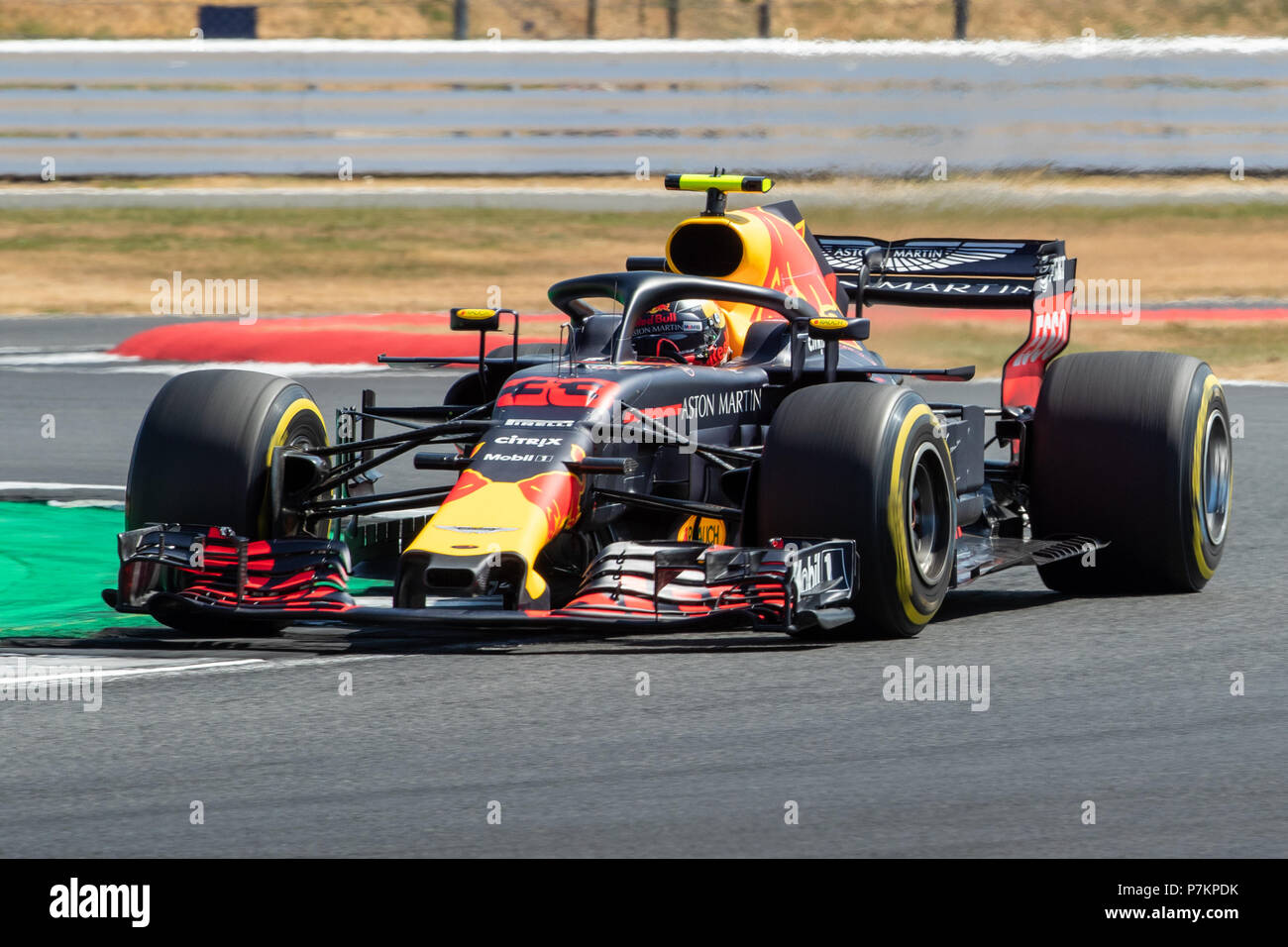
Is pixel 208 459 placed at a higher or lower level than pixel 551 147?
lower

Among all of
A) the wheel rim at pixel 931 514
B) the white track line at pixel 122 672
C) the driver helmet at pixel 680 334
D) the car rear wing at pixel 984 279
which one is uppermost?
the car rear wing at pixel 984 279

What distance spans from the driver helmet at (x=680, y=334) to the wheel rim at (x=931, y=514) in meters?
1.20

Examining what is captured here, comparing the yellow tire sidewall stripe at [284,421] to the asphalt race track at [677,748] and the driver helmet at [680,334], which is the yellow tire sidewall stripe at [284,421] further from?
the driver helmet at [680,334]

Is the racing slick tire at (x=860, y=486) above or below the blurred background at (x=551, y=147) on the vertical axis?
below

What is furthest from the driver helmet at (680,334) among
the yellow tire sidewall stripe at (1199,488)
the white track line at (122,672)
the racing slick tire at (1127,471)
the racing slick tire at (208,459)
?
the white track line at (122,672)

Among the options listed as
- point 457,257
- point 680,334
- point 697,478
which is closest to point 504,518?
point 697,478

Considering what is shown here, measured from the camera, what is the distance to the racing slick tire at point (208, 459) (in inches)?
306

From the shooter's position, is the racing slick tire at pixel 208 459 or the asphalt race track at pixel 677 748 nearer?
the asphalt race track at pixel 677 748

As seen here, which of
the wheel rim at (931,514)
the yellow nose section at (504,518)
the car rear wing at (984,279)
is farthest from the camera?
the car rear wing at (984,279)

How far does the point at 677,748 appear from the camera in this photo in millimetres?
5887

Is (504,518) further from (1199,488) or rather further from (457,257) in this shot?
(457,257)

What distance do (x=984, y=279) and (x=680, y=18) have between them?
2232 centimetres

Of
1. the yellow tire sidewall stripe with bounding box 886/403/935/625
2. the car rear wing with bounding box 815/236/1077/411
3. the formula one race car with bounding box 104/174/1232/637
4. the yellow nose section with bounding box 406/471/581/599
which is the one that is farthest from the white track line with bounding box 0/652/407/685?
the car rear wing with bounding box 815/236/1077/411

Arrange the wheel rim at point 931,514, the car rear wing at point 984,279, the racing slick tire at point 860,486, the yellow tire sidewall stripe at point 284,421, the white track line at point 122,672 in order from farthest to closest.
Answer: the car rear wing at point 984,279 → the yellow tire sidewall stripe at point 284,421 → the wheel rim at point 931,514 → the racing slick tire at point 860,486 → the white track line at point 122,672
